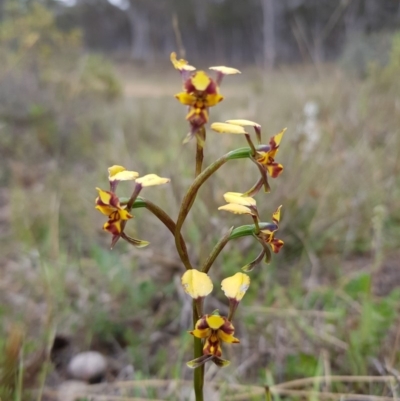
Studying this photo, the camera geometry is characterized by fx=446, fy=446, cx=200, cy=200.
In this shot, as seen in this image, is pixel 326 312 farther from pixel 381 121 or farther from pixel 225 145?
pixel 381 121

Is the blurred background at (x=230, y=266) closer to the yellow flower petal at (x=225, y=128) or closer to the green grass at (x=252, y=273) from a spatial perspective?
the green grass at (x=252, y=273)

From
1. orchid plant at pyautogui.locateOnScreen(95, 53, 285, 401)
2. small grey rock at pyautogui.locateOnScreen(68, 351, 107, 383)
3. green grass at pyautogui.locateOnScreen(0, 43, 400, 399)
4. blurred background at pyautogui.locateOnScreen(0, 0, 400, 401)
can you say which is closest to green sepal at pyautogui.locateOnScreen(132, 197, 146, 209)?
orchid plant at pyautogui.locateOnScreen(95, 53, 285, 401)

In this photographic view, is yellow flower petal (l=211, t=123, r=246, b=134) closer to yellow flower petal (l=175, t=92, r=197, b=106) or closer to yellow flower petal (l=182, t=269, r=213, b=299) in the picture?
yellow flower petal (l=175, t=92, r=197, b=106)

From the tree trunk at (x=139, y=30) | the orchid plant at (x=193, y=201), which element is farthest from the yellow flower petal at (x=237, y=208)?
the tree trunk at (x=139, y=30)

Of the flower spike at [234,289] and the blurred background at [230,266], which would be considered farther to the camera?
the blurred background at [230,266]

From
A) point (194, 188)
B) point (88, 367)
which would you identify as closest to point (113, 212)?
point (194, 188)

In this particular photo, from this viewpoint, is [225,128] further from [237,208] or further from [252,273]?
[252,273]

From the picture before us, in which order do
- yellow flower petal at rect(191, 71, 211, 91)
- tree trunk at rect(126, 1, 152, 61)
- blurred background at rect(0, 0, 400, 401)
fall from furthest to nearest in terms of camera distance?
tree trunk at rect(126, 1, 152, 61) → blurred background at rect(0, 0, 400, 401) → yellow flower petal at rect(191, 71, 211, 91)
